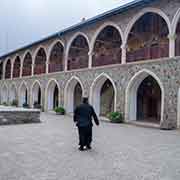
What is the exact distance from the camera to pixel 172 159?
582 centimetres

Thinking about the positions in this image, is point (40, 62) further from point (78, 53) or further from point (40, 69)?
point (78, 53)

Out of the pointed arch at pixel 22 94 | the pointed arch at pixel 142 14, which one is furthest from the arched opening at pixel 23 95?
the pointed arch at pixel 142 14

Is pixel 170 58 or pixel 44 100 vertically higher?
pixel 170 58

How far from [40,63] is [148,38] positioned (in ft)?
40.9

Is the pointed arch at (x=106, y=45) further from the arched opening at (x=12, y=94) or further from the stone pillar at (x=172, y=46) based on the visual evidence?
the arched opening at (x=12, y=94)

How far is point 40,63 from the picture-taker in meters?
24.7

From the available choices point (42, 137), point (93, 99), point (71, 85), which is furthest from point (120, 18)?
point (42, 137)

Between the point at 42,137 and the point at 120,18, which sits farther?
the point at 120,18

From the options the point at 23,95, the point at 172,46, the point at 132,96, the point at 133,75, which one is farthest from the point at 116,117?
the point at 23,95

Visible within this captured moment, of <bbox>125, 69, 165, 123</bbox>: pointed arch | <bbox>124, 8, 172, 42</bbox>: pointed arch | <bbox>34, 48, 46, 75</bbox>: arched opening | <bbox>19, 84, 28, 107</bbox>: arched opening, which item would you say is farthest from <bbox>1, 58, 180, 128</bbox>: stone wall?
<bbox>19, 84, 28, 107</bbox>: arched opening

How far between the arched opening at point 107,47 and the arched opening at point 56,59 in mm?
4291

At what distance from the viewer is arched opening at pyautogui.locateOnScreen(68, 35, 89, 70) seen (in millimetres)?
18072

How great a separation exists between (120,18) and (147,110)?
6.89m

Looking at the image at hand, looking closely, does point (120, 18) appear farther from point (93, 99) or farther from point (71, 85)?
point (71, 85)
